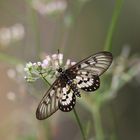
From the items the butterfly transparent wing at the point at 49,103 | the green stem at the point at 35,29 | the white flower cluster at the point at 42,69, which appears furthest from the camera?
the green stem at the point at 35,29

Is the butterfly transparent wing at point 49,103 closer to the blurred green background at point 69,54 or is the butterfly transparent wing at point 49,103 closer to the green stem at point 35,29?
the blurred green background at point 69,54

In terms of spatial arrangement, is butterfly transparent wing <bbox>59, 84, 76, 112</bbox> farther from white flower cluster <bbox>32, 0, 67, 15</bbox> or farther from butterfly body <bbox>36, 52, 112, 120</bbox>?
white flower cluster <bbox>32, 0, 67, 15</bbox>

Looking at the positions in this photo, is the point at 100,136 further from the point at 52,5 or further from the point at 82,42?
the point at 82,42

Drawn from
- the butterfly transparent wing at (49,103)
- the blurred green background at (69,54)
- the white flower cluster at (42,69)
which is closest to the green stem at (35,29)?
the blurred green background at (69,54)

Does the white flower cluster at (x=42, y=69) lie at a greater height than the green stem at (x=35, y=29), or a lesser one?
lesser

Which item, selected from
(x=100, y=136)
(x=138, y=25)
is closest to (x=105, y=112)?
(x=138, y=25)

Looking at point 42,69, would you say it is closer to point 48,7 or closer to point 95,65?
point 95,65

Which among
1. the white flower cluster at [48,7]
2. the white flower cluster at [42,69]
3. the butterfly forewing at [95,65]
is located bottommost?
the butterfly forewing at [95,65]
